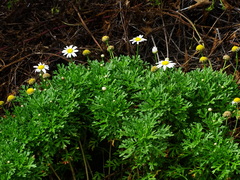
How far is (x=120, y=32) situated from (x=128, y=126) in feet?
5.49

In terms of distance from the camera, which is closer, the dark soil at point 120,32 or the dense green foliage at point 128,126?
the dense green foliage at point 128,126

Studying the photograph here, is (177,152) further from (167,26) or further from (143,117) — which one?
(167,26)

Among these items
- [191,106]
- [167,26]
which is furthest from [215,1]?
[191,106]

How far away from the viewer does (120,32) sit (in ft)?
12.6

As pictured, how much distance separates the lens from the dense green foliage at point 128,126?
2.28 m

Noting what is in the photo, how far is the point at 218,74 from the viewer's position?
269 centimetres

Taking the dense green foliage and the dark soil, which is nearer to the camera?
the dense green foliage

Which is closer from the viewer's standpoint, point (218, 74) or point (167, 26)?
point (218, 74)

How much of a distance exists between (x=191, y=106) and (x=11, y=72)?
199 centimetres

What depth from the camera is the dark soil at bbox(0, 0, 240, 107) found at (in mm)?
3703

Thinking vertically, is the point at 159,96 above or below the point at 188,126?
above

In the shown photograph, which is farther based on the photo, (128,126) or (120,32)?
(120,32)

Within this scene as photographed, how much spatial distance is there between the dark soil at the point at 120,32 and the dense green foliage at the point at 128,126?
3.19ft

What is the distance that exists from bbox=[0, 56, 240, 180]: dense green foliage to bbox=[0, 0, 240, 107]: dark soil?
38.3 inches
